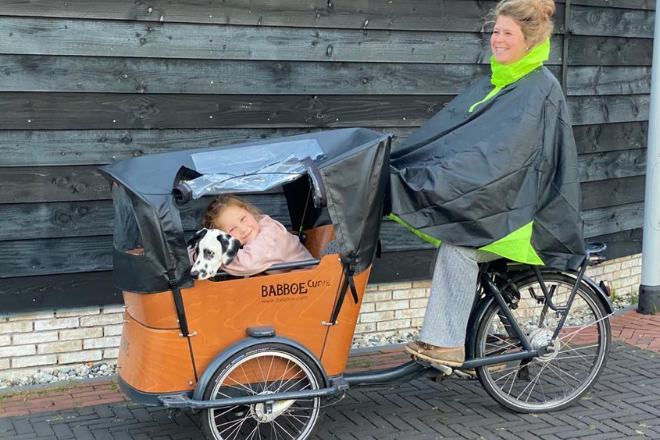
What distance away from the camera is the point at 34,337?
544 cm

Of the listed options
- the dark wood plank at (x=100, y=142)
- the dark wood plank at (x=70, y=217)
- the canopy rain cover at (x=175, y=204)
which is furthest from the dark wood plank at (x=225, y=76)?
the canopy rain cover at (x=175, y=204)

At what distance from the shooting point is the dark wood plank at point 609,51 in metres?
6.97

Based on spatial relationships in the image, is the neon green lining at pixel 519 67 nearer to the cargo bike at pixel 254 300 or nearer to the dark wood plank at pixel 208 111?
the cargo bike at pixel 254 300

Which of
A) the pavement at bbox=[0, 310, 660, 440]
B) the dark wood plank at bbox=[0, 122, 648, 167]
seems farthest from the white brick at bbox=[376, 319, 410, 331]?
the dark wood plank at bbox=[0, 122, 648, 167]

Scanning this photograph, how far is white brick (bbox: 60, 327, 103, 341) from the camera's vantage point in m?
5.52

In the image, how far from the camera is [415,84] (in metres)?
6.24

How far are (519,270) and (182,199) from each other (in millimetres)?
1889

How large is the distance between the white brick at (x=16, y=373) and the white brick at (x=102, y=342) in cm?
32

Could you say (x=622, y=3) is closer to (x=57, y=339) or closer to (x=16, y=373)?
(x=57, y=339)

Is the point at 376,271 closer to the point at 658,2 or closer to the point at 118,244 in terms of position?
the point at 118,244

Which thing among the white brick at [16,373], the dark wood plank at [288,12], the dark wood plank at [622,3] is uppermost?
the dark wood plank at [622,3]

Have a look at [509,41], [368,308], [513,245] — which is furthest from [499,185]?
[368,308]

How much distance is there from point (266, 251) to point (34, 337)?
194 centimetres

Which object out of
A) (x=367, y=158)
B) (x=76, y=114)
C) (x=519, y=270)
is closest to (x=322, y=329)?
(x=367, y=158)
